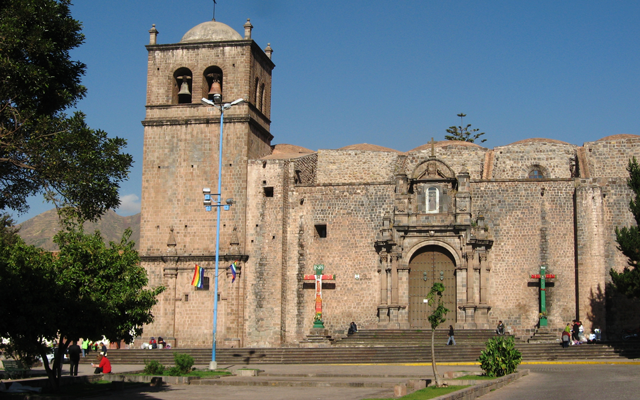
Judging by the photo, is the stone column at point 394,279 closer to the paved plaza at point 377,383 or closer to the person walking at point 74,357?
the paved plaza at point 377,383

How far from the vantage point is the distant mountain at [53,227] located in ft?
447

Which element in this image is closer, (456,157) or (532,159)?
(532,159)

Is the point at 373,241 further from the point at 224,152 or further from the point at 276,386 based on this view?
the point at 276,386

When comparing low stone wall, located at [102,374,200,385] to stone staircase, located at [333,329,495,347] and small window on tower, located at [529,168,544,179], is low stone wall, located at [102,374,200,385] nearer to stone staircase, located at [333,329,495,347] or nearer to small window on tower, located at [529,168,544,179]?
stone staircase, located at [333,329,495,347]

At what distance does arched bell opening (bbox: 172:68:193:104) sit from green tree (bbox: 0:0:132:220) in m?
16.8

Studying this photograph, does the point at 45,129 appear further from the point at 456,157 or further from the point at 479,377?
the point at 456,157

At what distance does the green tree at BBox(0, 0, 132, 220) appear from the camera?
15.6m

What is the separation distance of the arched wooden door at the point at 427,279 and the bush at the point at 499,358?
41.8ft

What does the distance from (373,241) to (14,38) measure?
19.6m

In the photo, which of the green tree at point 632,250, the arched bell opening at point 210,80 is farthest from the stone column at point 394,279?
the arched bell opening at point 210,80

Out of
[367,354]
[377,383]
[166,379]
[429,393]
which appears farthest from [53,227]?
[429,393]

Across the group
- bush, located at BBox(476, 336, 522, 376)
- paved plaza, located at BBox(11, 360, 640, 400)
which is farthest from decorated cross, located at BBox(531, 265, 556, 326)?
bush, located at BBox(476, 336, 522, 376)

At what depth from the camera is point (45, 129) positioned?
15828 mm

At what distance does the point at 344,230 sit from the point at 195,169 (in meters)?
6.73
